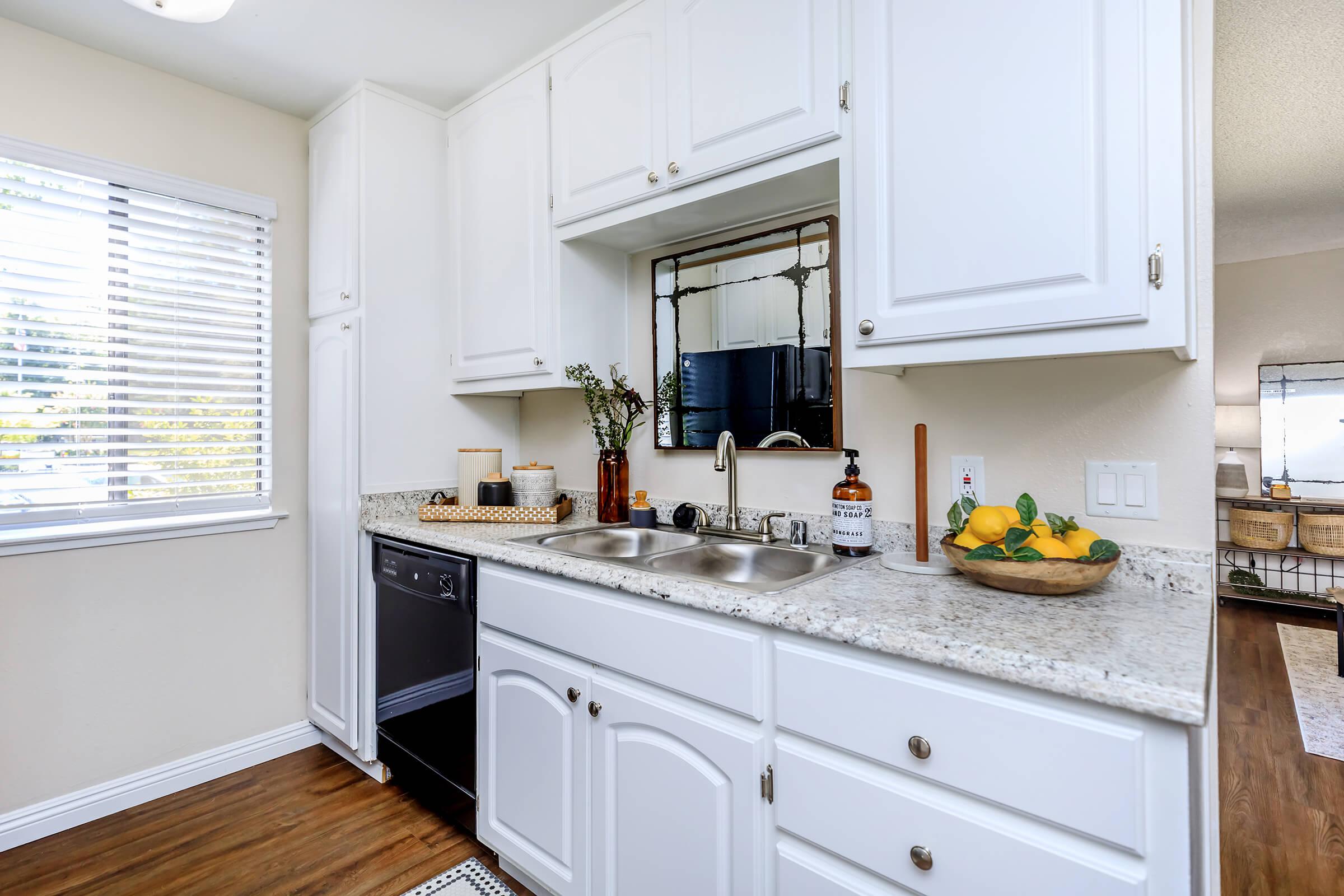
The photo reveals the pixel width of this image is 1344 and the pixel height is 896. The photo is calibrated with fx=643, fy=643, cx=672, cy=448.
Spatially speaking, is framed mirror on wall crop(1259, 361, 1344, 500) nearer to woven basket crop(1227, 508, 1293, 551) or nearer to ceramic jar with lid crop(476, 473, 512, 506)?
woven basket crop(1227, 508, 1293, 551)

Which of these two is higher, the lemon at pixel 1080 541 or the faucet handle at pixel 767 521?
the lemon at pixel 1080 541

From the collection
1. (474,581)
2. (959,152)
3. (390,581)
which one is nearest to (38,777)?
(390,581)

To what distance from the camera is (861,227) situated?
4.24 ft

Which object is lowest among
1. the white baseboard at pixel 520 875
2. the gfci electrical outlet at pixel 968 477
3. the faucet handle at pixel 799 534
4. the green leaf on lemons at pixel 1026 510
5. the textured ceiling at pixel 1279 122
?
the white baseboard at pixel 520 875

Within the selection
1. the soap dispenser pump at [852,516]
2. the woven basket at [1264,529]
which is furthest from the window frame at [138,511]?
the woven basket at [1264,529]

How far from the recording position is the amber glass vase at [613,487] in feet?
6.91

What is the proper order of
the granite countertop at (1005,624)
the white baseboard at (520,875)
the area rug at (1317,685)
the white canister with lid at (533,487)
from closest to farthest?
the granite countertop at (1005,624), the white baseboard at (520,875), the white canister with lid at (533,487), the area rug at (1317,685)

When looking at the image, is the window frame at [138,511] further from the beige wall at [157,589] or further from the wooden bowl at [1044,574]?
the wooden bowl at [1044,574]

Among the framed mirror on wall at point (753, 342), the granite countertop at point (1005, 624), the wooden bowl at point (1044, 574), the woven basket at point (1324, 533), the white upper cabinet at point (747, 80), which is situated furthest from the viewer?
the woven basket at point (1324, 533)

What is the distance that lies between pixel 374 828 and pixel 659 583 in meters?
1.36

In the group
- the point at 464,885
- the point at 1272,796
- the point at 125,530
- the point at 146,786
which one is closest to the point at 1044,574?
the point at 464,885

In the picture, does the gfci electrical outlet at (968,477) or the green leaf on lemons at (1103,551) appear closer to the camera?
the green leaf on lemons at (1103,551)

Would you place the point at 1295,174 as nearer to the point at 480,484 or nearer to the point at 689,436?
the point at 689,436

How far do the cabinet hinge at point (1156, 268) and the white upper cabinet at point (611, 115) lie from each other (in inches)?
43.0
